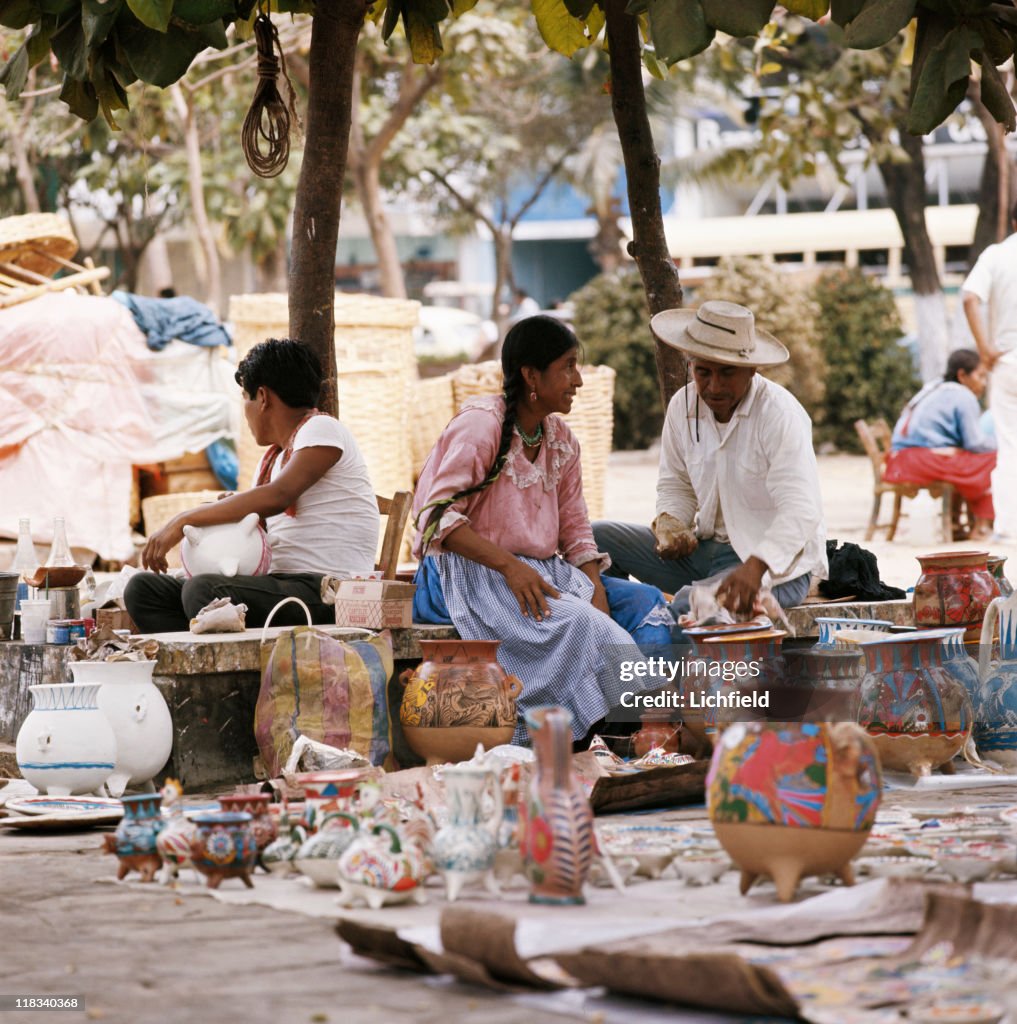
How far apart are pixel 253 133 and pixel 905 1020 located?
4.96 m

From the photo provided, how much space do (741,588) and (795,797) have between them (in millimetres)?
2335

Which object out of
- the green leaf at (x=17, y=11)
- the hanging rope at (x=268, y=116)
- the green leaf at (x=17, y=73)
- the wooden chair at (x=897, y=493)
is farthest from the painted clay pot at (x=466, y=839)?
the wooden chair at (x=897, y=493)

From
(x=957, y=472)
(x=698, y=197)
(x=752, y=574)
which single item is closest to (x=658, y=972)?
(x=752, y=574)

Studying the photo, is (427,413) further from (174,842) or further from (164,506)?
(174,842)

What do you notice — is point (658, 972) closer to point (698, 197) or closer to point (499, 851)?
point (499, 851)

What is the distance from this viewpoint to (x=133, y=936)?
3.50 m

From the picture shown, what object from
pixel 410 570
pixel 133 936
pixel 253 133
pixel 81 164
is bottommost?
pixel 133 936

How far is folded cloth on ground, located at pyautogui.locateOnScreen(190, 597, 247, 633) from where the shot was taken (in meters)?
5.71

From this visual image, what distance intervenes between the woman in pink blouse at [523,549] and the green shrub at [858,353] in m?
15.6

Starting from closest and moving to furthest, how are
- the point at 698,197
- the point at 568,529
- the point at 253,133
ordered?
the point at 568,529 → the point at 253,133 → the point at 698,197

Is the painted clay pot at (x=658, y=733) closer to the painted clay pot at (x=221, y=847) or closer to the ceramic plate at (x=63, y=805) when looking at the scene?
the ceramic plate at (x=63, y=805)

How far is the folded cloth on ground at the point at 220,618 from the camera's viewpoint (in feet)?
18.7

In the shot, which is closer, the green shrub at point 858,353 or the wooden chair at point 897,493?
the wooden chair at point 897,493

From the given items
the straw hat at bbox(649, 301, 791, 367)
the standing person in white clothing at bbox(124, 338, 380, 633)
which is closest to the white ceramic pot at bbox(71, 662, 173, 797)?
the standing person in white clothing at bbox(124, 338, 380, 633)
